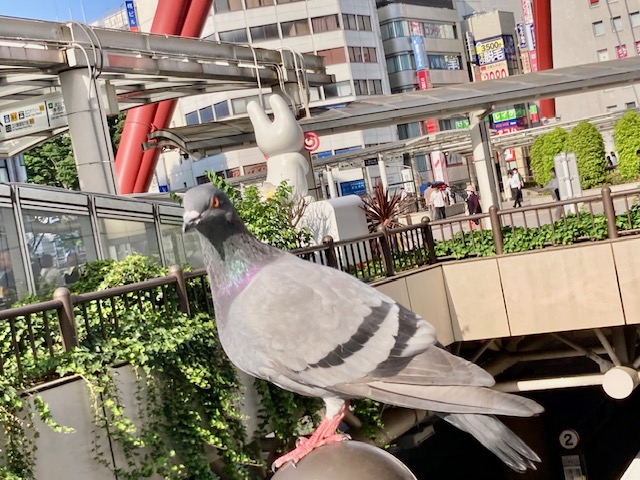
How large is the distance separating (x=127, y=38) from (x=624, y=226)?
23.9 feet

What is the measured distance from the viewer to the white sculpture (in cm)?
1439

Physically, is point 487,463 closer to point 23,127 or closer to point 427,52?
point 23,127

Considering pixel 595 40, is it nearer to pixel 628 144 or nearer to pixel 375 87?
pixel 375 87

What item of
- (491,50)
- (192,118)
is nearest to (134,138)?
(192,118)

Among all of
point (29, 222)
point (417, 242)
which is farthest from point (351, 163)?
point (29, 222)

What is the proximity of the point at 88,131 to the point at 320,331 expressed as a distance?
10.4 metres

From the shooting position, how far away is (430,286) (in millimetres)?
13445

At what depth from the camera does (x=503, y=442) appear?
2.86 metres

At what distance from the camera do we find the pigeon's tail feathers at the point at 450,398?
2.78 m

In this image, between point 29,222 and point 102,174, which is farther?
point 102,174

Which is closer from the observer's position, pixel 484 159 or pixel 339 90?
pixel 484 159

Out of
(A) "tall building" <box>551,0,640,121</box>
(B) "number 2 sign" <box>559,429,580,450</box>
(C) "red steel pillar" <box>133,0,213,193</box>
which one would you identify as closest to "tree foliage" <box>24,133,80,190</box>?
(C) "red steel pillar" <box>133,0,213,193</box>

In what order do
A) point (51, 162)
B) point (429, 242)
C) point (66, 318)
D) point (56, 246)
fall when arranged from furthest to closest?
point (51, 162) < point (429, 242) < point (56, 246) < point (66, 318)

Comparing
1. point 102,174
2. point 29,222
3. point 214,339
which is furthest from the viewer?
point 102,174
